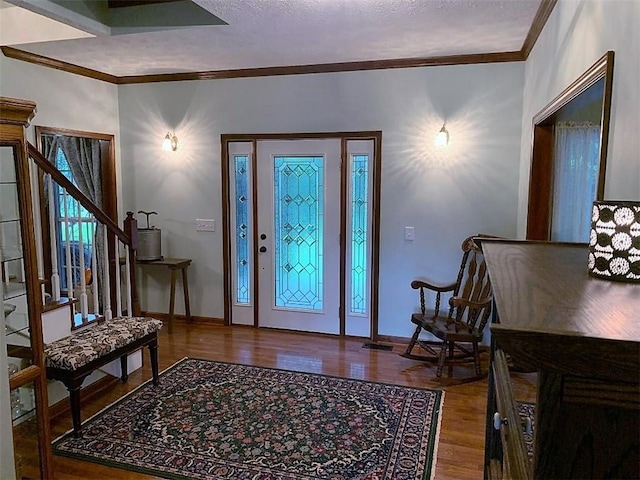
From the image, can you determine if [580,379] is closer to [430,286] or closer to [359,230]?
[430,286]

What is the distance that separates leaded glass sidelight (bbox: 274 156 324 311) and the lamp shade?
11.6 ft

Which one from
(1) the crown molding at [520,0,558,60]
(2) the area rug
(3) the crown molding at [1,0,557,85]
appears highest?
(3) the crown molding at [1,0,557,85]

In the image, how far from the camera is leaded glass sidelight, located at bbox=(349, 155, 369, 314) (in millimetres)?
4402

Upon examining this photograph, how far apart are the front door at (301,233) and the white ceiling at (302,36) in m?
0.85

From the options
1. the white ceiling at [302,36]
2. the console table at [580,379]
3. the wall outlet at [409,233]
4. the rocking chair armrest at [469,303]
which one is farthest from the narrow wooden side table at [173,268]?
the console table at [580,379]

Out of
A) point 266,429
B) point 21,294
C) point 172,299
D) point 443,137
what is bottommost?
point 266,429

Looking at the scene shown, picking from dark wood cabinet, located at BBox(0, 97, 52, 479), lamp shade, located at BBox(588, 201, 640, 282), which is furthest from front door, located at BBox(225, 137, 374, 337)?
lamp shade, located at BBox(588, 201, 640, 282)

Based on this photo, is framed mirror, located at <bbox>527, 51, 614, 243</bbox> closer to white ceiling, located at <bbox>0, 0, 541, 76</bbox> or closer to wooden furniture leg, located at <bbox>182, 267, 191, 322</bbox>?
white ceiling, located at <bbox>0, 0, 541, 76</bbox>

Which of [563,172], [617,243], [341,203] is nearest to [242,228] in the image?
[341,203]

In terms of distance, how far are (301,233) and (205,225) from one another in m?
1.07

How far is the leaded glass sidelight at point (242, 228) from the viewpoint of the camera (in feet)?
15.6

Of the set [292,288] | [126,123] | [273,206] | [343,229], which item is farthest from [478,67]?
[126,123]

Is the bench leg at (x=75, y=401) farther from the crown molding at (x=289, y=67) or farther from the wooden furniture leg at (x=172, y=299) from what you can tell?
the crown molding at (x=289, y=67)

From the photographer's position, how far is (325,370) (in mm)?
3801
